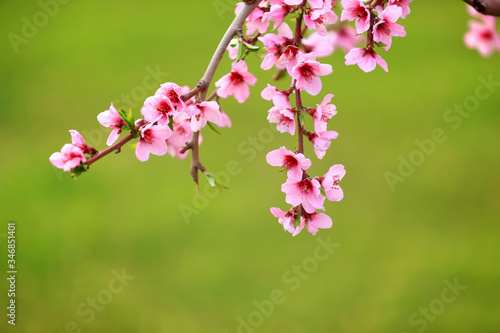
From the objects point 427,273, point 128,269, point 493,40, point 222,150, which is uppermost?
point 222,150

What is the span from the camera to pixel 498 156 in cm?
337

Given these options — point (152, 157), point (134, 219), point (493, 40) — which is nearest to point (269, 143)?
point (152, 157)

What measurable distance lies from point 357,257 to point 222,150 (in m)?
1.20

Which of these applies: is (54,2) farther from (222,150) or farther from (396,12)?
(396,12)

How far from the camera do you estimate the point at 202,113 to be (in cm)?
90

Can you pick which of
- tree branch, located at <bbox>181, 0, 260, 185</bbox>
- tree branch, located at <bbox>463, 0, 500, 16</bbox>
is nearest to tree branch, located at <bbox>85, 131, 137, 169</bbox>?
tree branch, located at <bbox>181, 0, 260, 185</bbox>

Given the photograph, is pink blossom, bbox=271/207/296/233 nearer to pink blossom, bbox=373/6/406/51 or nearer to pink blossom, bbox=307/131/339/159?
pink blossom, bbox=307/131/339/159

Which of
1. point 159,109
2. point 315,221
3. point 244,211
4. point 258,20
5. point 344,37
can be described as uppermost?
point 244,211

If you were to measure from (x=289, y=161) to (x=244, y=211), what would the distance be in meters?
2.19

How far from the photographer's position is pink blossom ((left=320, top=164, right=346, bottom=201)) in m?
0.87

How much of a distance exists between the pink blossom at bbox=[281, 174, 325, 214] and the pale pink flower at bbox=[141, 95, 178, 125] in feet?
0.74

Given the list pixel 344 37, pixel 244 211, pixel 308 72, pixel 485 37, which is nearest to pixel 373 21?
pixel 308 72

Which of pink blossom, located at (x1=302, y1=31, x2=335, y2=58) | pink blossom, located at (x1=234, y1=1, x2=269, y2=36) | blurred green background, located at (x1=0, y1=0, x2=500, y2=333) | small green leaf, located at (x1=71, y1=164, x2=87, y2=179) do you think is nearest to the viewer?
small green leaf, located at (x1=71, y1=164, x2=87, y2=179)

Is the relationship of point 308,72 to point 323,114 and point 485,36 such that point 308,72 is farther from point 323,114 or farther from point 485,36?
point 485,36
